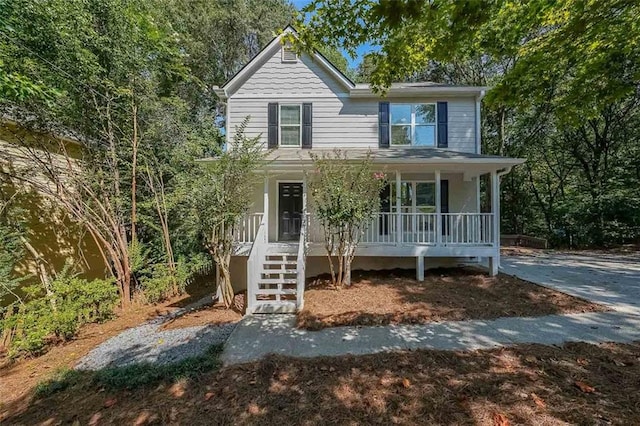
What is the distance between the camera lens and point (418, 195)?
31.4 ft

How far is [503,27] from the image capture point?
4781mm

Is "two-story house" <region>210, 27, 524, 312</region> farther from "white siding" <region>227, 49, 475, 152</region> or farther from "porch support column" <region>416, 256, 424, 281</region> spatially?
"porch support column" <region>416, 256, 424, 281</region>

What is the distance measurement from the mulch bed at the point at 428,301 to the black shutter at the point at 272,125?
4.62 meters

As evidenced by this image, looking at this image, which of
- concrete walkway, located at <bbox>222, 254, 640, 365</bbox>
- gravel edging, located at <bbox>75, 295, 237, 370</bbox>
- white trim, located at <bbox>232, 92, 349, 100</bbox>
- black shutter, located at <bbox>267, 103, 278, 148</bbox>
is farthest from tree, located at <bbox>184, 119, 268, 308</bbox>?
white trim, located at <bbox>232, 92, 349, 100</bbox>

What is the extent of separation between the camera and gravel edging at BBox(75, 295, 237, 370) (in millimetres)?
4148

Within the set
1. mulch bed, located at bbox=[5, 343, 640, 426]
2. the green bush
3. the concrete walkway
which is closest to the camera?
mulch bed, located at bbox=[5, 343, 640, 426]

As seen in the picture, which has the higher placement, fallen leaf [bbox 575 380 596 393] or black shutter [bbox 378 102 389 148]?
black shutter [bbox 378 102 389 148]

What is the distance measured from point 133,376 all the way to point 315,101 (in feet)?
27.8

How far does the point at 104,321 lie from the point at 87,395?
3.54 m

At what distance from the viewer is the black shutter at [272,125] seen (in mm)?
9703

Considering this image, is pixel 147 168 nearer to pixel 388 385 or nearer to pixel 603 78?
pixel 388 385

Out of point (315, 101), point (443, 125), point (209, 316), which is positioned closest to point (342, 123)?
point (315, 101)

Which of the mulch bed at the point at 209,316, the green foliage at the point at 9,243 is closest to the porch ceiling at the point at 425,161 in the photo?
the mulch bed at the point at 209,316

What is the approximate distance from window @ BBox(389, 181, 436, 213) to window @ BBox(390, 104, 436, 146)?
4.34ft
